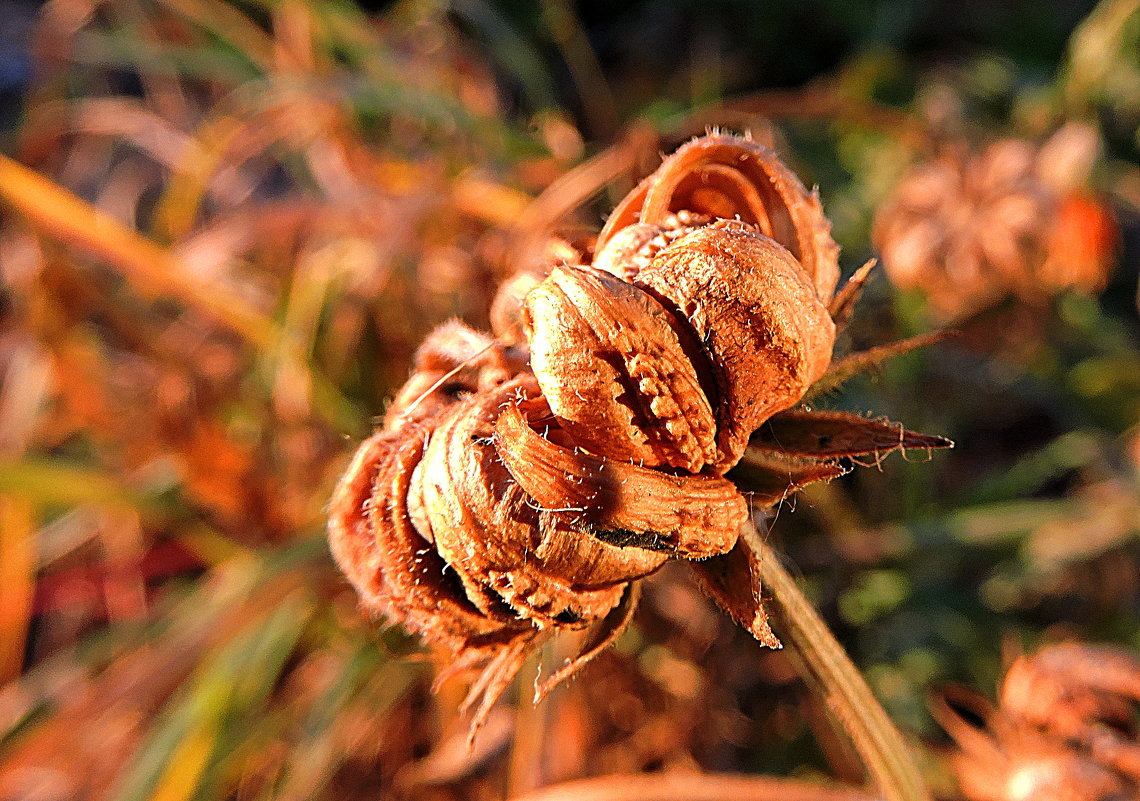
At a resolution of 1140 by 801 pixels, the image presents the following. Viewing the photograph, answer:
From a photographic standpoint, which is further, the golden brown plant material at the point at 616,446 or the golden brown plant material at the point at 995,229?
the golden brown plant material at the point at 995,229

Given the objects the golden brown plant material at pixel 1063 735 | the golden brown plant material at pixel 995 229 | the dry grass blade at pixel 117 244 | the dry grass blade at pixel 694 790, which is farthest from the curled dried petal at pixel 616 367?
the dry grass blade at pixel 117 244

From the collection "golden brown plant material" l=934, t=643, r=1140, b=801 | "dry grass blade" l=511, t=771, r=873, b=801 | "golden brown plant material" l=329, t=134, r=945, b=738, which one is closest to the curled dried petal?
"golden brown plant material" l=329, t=134, r=945, b=738

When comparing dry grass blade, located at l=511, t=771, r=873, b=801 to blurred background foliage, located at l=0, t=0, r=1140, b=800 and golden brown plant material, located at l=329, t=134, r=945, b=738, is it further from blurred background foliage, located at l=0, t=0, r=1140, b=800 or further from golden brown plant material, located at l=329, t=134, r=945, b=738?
golden brown plant material, located at l=329, t=134, r=945, b=738

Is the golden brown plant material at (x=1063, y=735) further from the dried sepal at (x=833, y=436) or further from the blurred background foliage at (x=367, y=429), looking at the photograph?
the dried sepal at (x=833, y=436)

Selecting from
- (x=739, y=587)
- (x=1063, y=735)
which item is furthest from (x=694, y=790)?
(x=739, y=587)

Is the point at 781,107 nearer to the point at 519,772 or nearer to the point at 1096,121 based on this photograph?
the point at 1096,121

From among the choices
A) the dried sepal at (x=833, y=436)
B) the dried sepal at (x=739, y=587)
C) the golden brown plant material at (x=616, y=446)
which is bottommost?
the dried sepal at (x=739, y=587)
